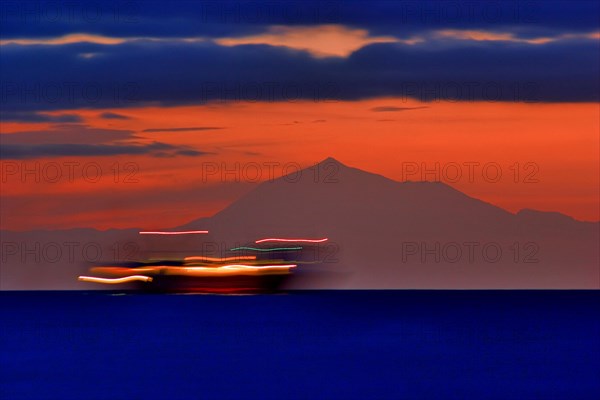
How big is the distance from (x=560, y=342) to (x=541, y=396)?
13.0m

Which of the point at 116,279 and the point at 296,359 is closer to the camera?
the point at 296,359

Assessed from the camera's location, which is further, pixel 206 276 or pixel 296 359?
pixel 206 276

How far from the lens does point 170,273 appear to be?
4284 centimetres

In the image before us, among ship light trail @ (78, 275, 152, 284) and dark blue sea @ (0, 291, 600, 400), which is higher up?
ship light trail @ (78, 275, 152, 284)

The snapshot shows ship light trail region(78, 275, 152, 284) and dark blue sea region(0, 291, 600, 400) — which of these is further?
ship light trail region(78, 275, 152, 284)

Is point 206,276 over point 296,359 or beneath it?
over

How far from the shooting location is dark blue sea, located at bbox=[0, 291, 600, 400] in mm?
19703

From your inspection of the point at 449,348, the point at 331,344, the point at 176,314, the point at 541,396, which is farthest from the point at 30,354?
the point at 176,314

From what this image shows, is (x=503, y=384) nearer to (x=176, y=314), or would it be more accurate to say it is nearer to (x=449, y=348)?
(x=449, y=348)

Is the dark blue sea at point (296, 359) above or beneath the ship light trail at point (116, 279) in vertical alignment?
beneath

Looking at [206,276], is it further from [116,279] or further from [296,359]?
[296,359]

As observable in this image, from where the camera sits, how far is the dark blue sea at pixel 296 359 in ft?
64.6

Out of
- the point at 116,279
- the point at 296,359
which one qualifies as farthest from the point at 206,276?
the point at 296,359

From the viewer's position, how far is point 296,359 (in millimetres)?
25750
